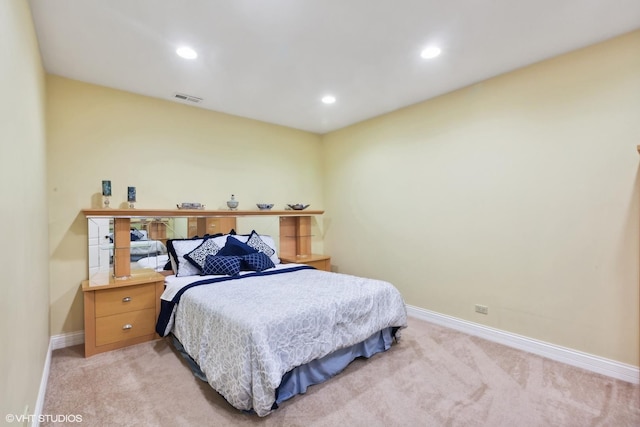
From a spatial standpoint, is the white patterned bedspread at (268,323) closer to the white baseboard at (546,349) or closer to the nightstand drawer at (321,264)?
the white baseboard at (546,349)

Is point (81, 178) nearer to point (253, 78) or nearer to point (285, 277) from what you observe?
point (253, 78)

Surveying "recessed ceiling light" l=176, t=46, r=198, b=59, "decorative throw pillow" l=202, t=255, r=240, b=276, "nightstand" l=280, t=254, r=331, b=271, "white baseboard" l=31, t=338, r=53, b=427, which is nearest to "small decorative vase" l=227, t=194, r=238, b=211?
"decorative throw pillow" l=202, t=255, r=240, b=276

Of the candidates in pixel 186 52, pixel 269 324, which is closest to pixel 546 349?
pixel 269 324

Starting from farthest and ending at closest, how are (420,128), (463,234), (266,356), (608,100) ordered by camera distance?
(420,128) → (463,234) → (608,100) → (266,356)

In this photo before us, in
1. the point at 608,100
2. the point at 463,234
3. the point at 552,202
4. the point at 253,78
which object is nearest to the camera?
the point at 608,100

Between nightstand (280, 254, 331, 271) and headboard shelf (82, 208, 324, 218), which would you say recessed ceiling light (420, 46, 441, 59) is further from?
nightstand (280, 254, 331, 271)

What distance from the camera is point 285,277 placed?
3.34 meters

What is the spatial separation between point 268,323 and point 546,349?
2.60 meters

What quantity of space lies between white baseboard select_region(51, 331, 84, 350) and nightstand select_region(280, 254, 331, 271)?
246 cm

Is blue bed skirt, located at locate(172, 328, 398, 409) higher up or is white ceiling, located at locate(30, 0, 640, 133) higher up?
white ceiling, located at locate(30, 0, 640, 133)

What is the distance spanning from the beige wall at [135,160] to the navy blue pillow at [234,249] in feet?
2.14

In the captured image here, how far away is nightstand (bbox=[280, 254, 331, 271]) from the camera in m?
4.48

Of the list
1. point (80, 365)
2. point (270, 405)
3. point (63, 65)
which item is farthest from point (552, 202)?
point (63, 65)

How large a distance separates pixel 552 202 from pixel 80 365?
4451 mm
